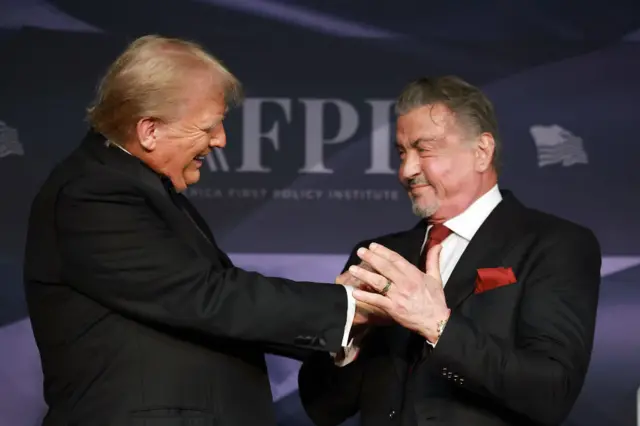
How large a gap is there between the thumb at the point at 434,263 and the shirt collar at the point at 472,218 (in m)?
0.22

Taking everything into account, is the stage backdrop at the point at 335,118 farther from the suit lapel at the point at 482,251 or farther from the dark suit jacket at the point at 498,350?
the suit lapel at the point at 482,251

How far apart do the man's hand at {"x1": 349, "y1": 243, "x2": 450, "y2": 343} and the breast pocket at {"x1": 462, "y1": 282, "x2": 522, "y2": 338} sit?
0.50 ft

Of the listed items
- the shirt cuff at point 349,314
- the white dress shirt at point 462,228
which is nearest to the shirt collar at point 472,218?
the white dress shirt at point 462,228

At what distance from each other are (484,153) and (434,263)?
0.42 metres

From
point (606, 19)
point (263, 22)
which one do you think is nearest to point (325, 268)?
point (263, 22)

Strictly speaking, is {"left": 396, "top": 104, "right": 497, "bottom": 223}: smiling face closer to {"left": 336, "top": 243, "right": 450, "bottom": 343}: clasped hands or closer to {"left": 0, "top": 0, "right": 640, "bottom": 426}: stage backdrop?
{"left": 336, "top": 243, "right": 450, "bottom": 343}: clasped hands

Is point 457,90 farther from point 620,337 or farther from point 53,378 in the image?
point 620,337

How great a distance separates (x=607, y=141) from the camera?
11.9 ft

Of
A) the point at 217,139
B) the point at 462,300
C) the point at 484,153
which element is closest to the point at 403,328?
the point at 462,300

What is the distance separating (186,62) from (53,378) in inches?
25.5

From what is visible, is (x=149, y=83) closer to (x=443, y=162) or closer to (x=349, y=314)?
(x=349, y=314)

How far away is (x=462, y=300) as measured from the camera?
2309 mm

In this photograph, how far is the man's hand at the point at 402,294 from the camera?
6.90ft

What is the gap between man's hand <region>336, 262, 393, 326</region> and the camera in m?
2.17
